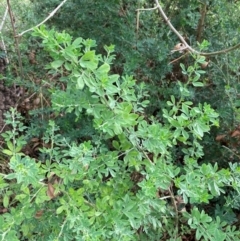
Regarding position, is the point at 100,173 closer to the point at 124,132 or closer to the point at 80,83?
the point at 124,132

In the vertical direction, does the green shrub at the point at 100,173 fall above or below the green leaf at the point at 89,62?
below

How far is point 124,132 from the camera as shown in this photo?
1.42m

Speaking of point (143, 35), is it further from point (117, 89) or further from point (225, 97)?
point (117, 89)

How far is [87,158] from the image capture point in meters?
1.34

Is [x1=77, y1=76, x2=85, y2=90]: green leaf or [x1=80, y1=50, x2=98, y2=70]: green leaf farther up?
[x1=80, y1=50, x2=98, y2=70]: green leaf

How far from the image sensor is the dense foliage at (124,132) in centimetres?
132

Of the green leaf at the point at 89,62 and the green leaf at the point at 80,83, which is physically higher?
the green leaf at the point at 89,62

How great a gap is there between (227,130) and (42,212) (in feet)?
2.79

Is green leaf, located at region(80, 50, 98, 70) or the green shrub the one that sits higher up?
green leaf, located at region(80, 50, 98, 70)

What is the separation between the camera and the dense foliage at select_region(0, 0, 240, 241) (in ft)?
4.32

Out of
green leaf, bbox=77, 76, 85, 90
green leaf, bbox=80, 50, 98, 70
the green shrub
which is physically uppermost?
green leaf, bbox=80, 50, 98, 70

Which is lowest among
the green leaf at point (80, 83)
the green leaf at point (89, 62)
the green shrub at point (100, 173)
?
the green shrub at point (100, 173)

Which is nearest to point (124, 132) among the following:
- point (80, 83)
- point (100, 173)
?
point (100, 173)

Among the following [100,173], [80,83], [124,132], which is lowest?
[100,173]
